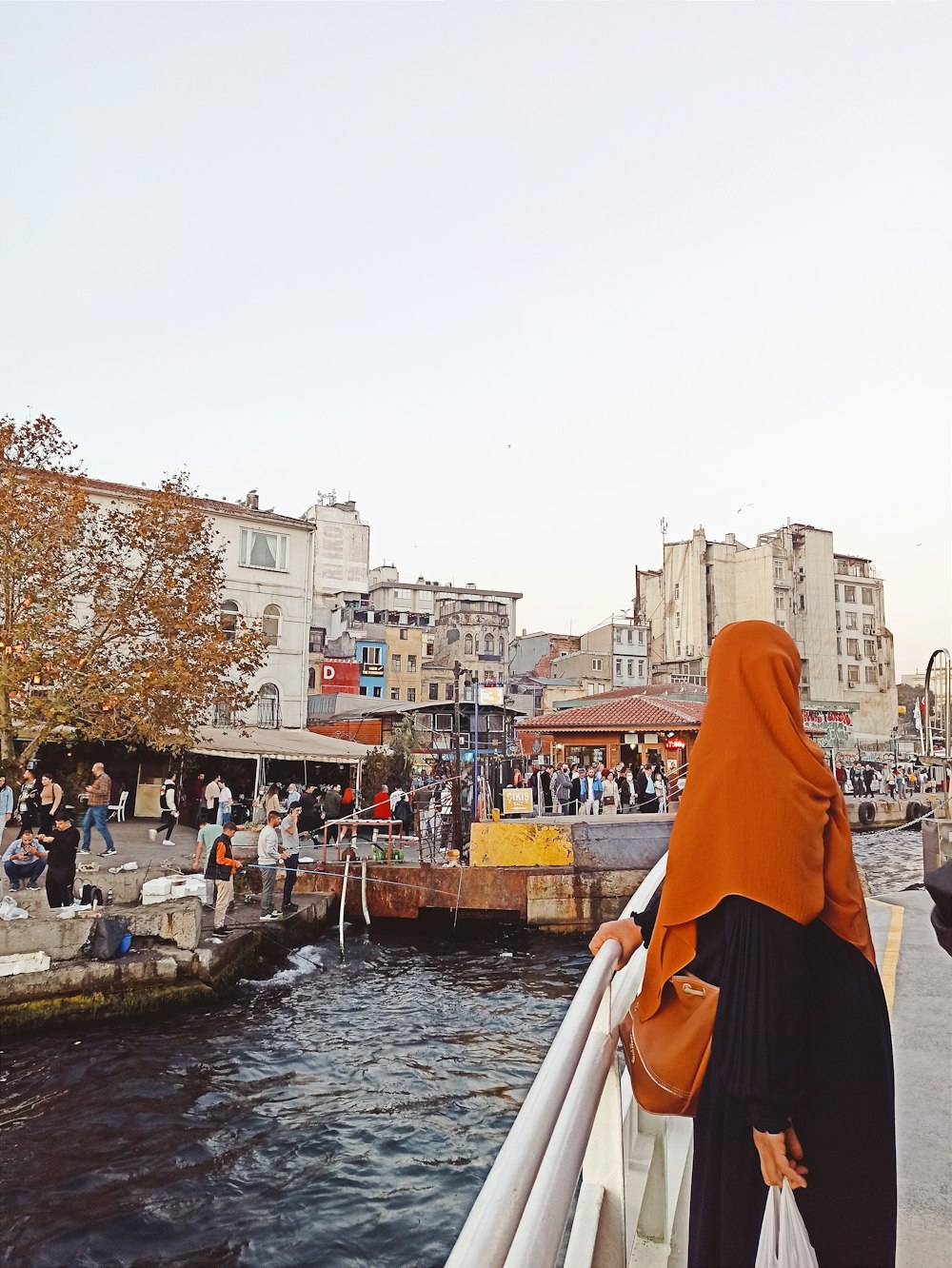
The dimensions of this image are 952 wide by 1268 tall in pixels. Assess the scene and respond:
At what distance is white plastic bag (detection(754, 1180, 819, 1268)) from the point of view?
162 cm

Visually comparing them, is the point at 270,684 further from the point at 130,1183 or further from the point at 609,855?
the point at 130,1183

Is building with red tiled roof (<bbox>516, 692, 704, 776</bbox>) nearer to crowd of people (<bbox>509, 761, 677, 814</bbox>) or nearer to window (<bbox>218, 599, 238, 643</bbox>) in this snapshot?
crowd of people (<bbox>509, 761, 677, 814</bbox>)

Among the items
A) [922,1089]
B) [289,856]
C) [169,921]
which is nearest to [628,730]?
[289,856]

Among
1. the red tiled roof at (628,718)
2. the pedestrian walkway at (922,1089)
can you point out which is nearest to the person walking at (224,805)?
the red tiled roof at (628,718)

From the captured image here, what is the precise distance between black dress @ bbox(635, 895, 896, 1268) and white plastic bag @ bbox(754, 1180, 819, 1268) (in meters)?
0.09

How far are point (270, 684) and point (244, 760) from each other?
503cm

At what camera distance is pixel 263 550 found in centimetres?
3503

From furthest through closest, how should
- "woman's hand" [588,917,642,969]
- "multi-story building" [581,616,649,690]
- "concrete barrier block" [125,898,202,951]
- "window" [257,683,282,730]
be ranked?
"multi-story building" [581,616,649,690] → "window" [257,683,282,730] → "concrete barrier block" [125,898,202,951] → "woman's hand" [588,917,642,969]

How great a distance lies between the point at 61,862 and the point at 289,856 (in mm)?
4995

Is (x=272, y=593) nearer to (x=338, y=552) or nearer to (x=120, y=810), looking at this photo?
(x=120, y=810)

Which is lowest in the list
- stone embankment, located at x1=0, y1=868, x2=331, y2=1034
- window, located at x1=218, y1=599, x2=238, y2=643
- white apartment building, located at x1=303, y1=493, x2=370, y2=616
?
stone embankment, located at x1=0, y1=868, x2=331, y2=1034

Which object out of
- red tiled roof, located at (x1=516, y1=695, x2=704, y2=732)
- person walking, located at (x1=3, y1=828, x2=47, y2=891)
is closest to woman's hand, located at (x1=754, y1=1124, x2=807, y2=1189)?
person walking, located at (x1=3, y1=828, x2=47, y2=891)

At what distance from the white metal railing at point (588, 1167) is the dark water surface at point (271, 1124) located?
5504mm

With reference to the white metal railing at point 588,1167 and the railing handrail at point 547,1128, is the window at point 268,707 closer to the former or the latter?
the white metal railing at point 588,1167
